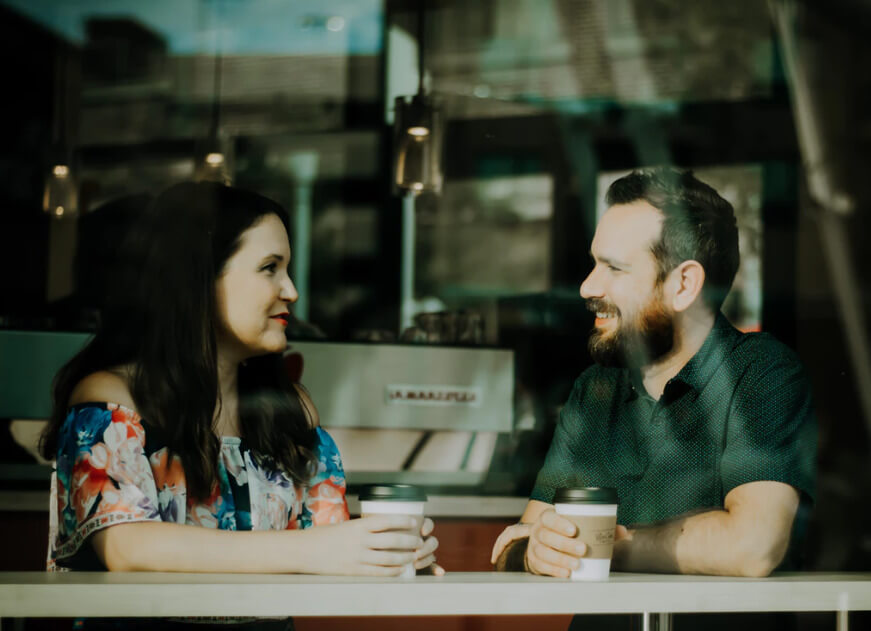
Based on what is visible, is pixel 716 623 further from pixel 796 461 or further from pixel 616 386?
pixel 616 386

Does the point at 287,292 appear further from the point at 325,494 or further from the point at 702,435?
the point at 702,435

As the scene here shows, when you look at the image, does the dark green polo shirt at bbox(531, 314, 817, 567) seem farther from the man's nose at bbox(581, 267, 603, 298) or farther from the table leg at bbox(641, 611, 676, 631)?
the table leg at bbox(641, 611, 676, 631)

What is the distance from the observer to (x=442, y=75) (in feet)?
15.8

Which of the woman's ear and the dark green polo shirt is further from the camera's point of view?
the woman's ear

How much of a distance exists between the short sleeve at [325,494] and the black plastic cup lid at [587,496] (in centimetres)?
49

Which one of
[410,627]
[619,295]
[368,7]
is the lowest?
[410,627]

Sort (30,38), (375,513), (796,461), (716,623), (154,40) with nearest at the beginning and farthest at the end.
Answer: (375,513) < (716,623) < (796,461) < (30,38) < (154,40)

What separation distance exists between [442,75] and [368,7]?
18.0 inches

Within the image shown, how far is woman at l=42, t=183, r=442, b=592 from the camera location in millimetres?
1354

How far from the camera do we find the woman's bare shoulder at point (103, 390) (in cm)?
151

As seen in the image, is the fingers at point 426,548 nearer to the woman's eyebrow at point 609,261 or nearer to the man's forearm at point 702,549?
the man's forearm at point 702,549

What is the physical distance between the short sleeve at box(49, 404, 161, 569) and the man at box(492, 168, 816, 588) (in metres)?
0.58

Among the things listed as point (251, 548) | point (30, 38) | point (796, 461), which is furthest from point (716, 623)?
point (30, 38)

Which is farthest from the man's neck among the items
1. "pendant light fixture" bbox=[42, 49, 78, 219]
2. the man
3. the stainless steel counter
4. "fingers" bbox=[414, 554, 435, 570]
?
"pendant light fixture" bbox=[42, 49, 78, 219]
